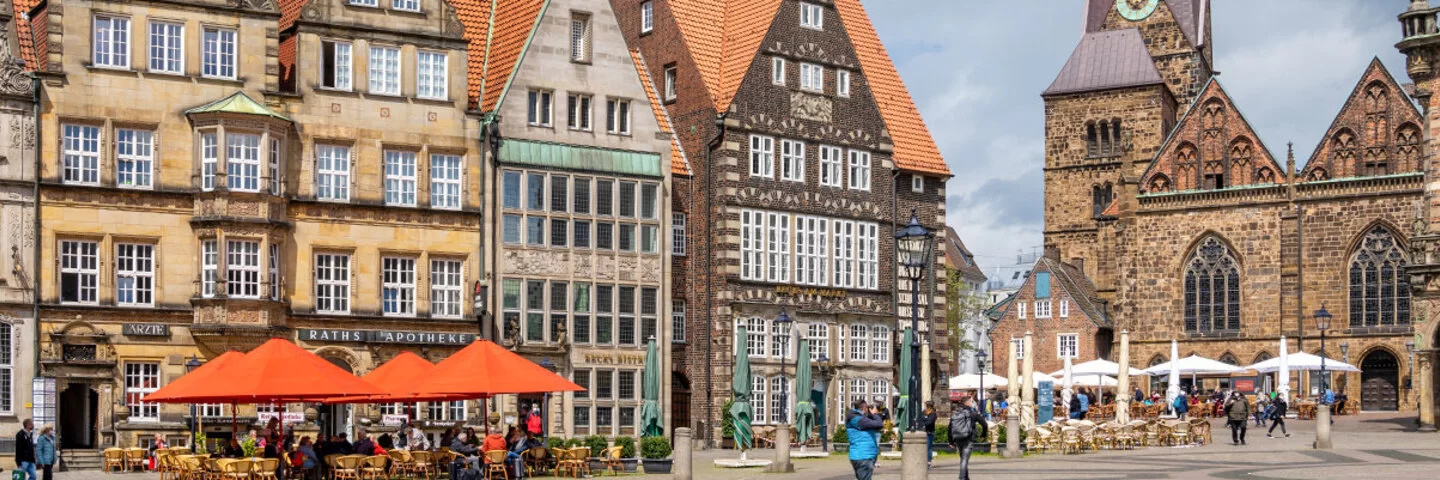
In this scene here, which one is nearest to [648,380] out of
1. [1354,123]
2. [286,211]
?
[286,211]

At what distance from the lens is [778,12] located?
57.4 meters

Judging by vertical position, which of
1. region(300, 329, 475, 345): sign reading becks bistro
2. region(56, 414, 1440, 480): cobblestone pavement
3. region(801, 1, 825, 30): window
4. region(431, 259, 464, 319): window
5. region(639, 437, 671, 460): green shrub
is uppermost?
region(801, 1, 825, 30): window

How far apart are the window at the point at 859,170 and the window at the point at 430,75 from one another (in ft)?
49.3

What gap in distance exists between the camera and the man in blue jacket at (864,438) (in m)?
29.9

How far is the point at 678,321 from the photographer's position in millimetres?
55875

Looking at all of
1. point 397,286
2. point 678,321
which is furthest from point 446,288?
point 678,321

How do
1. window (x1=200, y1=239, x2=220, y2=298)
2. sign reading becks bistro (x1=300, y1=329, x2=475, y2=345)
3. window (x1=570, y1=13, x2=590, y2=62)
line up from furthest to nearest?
window (x1=570, y1=13, x2=590, y2=62), sign reading becks bistro (x1=300, y1=329, x2=475, y2=345), window (x1=200, y1=239, x2=220, y2=298)

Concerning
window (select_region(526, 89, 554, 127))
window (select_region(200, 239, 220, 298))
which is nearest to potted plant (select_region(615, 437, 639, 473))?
window (select_region(200, 239, 220, 298))

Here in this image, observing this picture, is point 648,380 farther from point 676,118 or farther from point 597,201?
point 676,118

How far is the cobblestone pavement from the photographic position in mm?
34500

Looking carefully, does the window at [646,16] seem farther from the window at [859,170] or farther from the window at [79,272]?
the window at [79,272]

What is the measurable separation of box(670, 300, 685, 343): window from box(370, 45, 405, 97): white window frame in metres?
11.4

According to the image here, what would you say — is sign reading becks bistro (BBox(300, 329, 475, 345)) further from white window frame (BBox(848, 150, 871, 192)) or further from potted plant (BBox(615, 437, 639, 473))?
white window frame (BBox(848, 150, 871, 192))

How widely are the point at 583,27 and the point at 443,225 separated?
6.92 m
